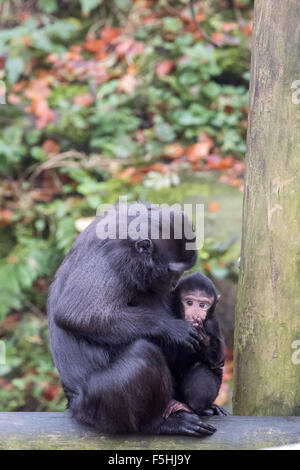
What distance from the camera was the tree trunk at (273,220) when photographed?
9.61ft

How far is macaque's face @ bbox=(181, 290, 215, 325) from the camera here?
310 cm

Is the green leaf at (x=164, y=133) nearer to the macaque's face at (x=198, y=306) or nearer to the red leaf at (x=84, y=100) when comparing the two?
the red leaf at (x=84, y=100)

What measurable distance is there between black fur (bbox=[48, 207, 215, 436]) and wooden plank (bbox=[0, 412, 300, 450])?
5 centimetres

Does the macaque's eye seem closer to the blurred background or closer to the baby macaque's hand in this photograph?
the baby macaque's hand

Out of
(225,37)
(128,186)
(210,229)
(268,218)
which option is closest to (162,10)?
(225,37)

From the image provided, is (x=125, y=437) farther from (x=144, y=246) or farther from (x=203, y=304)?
(x=144, y=246)

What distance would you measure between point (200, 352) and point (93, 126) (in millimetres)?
4745

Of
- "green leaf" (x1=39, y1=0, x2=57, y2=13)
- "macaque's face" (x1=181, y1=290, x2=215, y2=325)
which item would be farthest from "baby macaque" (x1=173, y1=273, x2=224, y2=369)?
"green leaf" (x1=39, y1=0, x2=57, y2=13)

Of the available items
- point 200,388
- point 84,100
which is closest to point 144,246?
point 200,388

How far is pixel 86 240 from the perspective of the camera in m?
2.97

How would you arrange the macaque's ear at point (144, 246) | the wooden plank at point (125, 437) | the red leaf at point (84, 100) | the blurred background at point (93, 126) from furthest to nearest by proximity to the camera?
the red leaf at point (84, 100) → the blurred background at point (93, 126) → the macaque's ear at point (144, 246) → the wooden plank at point (125, 437)

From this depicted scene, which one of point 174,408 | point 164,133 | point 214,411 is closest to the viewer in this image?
point 174,408

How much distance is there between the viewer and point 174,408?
2.97 m

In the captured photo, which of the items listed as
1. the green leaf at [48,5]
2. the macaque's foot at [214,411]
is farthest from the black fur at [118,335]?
the green leaf at [48,5]
